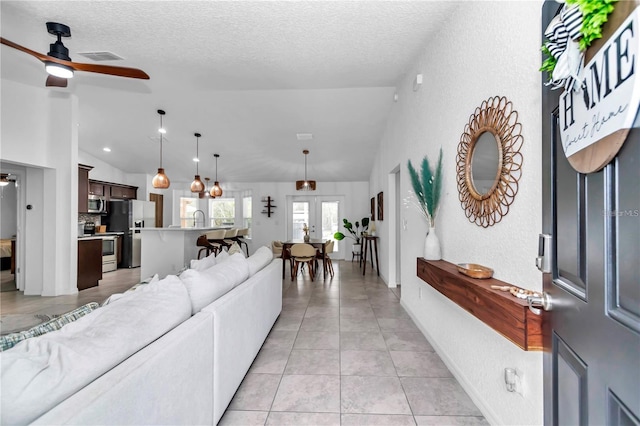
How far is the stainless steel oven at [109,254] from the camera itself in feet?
19.0

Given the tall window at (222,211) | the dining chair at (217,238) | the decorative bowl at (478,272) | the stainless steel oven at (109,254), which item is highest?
the tall window at (222,211)

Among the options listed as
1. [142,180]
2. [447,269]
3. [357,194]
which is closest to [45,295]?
[142,180]

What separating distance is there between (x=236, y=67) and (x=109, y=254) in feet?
17.6

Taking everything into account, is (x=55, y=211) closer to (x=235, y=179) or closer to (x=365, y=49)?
(x=235, y=179)

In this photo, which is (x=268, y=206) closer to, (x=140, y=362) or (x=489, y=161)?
(x=489, y=161)

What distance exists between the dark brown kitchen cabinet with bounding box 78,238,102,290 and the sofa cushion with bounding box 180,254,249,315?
397cm

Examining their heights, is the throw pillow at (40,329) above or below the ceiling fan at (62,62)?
below

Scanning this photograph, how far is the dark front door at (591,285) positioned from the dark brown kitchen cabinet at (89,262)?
Result: 592cm

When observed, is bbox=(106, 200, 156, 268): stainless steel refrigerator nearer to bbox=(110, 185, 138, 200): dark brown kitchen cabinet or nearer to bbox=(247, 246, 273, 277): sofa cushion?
bbox=(110, 185, 138, 200): dark brown kitchen cabinet

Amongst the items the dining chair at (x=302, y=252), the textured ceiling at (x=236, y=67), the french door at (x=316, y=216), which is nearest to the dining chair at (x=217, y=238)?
the dining chair at (x=302, y=252)

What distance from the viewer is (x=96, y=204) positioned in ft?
20.4

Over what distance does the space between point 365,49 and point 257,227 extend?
21.0 feet

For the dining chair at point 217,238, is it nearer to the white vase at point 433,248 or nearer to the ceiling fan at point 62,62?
the ceiling fan at point 62,62

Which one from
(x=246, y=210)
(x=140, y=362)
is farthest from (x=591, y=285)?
(x=246, y=210)
